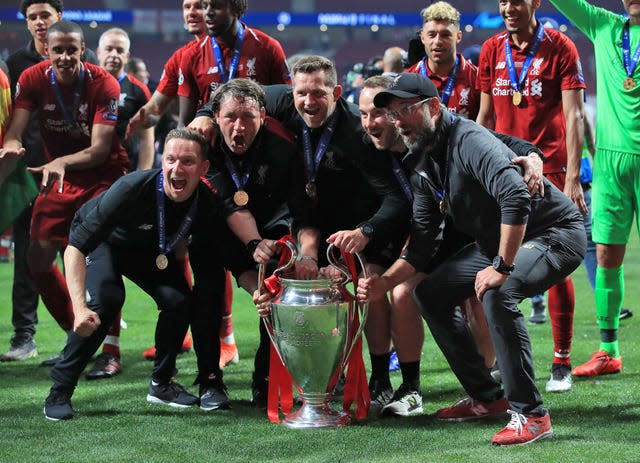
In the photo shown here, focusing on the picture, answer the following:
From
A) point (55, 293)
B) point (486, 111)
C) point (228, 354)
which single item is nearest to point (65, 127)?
point (55, 293)

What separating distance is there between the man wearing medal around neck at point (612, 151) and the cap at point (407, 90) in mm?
1481

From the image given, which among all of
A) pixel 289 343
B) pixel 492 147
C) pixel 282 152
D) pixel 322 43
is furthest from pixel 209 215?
pixel 322 43

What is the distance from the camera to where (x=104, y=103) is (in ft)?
17.1

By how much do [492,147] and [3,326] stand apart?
4.26 m

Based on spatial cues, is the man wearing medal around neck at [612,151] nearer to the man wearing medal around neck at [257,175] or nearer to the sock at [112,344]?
the man wearing medal around neck at [257,175]

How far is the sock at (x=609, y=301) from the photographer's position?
503 centimetres

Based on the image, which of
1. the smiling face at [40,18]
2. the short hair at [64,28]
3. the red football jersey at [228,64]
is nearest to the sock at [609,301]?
the red football jersey at [228,64]

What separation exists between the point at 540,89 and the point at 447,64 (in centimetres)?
47

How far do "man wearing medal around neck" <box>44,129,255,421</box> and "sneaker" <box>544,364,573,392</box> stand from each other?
4.71 feet

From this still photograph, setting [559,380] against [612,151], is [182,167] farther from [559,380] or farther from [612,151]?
[612,151]

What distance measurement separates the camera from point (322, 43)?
105 feet

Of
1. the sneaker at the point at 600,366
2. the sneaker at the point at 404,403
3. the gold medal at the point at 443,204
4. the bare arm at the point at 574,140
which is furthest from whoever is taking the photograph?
the sneaker at the point at 600,366

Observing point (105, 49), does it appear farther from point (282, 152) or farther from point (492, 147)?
point (492, 147)

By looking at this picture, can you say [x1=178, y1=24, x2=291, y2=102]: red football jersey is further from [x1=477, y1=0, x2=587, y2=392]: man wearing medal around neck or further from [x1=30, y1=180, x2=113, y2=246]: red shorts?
[x1=477, y1=0, x2=587, y2=392]: man wearing medal around neck
